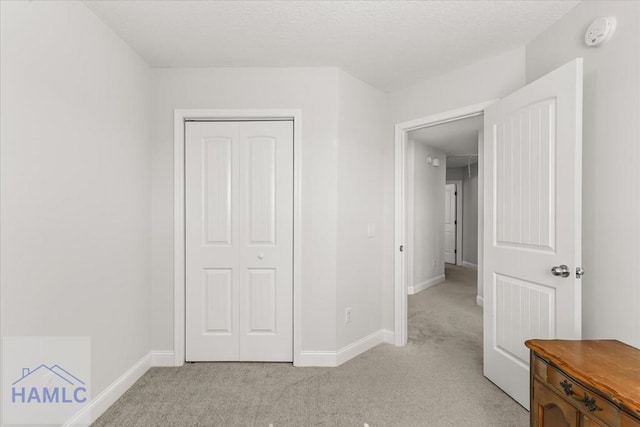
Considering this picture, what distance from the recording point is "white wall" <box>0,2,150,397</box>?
1390mm

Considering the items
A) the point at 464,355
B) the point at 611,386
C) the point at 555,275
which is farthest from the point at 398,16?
the point at 464,355

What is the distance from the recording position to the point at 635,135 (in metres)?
1.48

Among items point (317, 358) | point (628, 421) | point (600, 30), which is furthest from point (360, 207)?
point (628, 421)

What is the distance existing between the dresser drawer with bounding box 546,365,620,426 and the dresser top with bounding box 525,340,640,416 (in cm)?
4

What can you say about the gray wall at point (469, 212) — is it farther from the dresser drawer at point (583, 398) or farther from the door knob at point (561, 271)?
the dresser drawer at point (583, 398)

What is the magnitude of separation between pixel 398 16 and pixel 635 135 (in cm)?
138

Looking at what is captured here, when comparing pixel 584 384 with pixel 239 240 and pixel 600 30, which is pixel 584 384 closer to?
pixel 600 30

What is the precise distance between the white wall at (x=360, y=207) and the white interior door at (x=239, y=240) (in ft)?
1.44

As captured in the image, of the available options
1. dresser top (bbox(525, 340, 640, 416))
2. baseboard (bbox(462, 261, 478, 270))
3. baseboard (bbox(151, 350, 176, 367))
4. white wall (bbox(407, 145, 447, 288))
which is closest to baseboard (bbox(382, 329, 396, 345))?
dresser top (bbox(525, 340, 640, 416))

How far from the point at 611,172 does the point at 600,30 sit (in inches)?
29.6

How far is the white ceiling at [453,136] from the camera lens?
4102 millimetres

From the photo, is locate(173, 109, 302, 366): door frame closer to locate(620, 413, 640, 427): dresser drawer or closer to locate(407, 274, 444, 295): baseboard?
locate(620, 413, 640, 427): dresser drawer

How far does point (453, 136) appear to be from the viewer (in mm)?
4734

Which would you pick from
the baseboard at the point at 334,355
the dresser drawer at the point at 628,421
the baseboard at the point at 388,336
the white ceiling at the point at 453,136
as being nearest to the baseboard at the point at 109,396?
the baseboard at the point at 334,355
